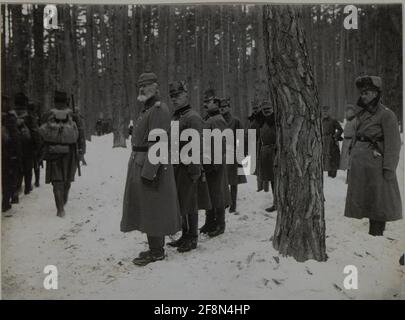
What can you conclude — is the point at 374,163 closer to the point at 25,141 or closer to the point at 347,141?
the point at 347,141

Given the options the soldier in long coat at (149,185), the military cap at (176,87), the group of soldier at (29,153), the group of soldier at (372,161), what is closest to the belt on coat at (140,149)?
the soldier in long coat at (149,185)

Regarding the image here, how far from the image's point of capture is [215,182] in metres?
4.75

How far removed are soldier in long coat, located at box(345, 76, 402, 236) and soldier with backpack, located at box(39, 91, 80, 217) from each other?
2751mm

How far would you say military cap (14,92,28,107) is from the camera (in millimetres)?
4353

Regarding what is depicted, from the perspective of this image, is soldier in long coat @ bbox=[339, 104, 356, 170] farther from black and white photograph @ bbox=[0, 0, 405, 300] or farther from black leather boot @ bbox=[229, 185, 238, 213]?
black leather boot @ bbox=[229, 185, 238, 213]

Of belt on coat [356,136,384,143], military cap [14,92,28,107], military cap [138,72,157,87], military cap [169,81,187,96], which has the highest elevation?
military cap [138,72,157,87]

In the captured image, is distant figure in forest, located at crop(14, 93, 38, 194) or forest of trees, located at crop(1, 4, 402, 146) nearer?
forest of trees, located at crop(1, 4, 402, 146)

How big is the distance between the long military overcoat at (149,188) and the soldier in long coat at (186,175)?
0.21 meters

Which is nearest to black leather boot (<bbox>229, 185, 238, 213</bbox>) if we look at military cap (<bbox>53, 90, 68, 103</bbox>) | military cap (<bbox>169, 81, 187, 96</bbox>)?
military cap (<bbox>169, 81, 187, 96</bbox>)

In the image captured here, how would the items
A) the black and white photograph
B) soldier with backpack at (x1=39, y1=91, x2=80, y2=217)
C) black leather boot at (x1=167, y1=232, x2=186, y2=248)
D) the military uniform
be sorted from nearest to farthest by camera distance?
the black and white photograph
the military uniform
black leather boot at (x1=167, y1=232, x2=186, y2=248)
soldier with backpack at (x1=39, y1=91, x2=80, y2=217)

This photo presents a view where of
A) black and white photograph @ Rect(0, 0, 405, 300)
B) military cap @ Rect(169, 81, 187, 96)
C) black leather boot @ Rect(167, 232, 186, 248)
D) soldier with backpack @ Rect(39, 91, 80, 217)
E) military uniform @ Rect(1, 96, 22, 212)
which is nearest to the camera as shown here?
black and white photograph @ Rect(0, 0, 405, 300)

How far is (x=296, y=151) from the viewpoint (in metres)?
3.82
